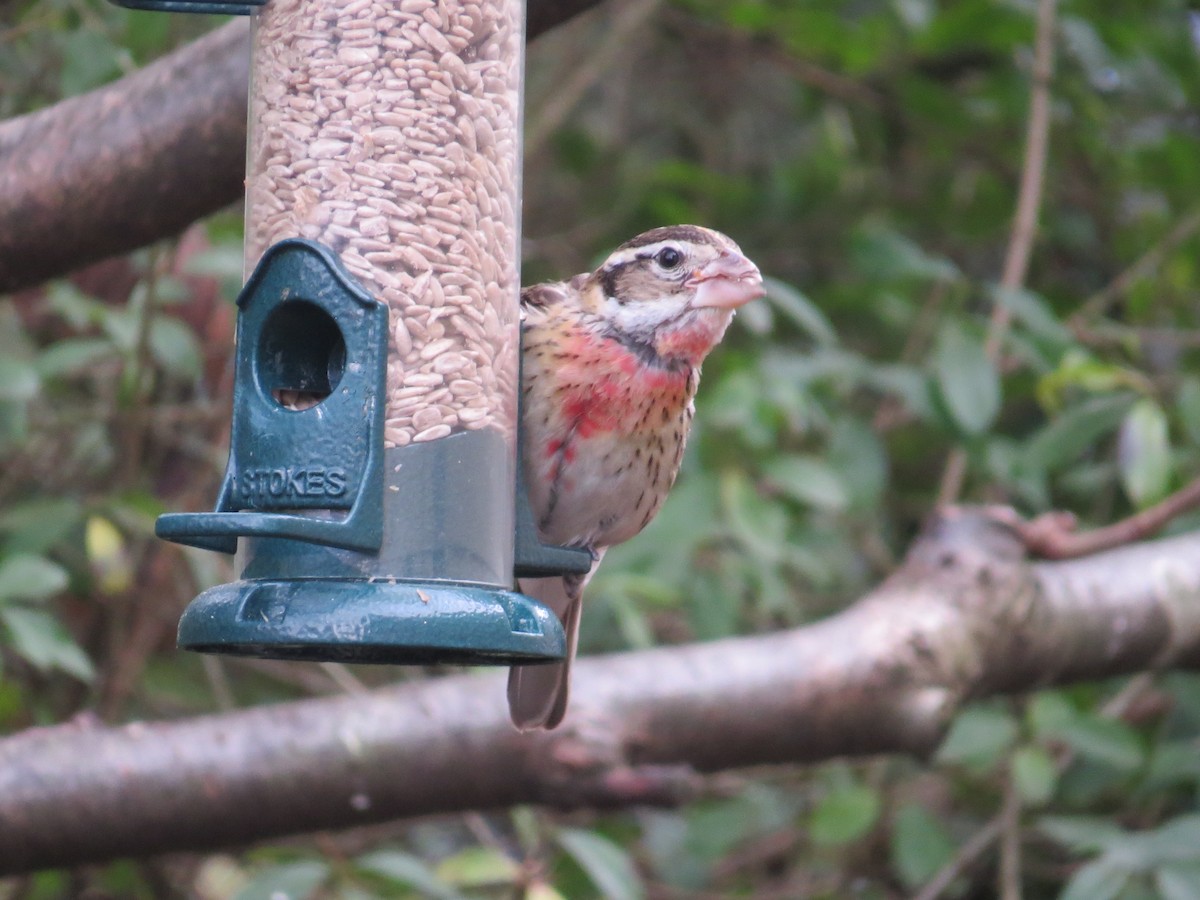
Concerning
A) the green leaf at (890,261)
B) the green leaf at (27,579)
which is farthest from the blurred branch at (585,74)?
the green leaf at (27,579)

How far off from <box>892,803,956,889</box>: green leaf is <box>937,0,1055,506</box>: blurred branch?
0.90 meters

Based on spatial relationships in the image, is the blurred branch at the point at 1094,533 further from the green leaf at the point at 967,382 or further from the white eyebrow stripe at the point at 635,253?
the white eyebrow stripe at the point at 635,253

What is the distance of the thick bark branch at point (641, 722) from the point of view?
3.30 meters

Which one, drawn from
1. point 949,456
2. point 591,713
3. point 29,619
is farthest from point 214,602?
point 949,456

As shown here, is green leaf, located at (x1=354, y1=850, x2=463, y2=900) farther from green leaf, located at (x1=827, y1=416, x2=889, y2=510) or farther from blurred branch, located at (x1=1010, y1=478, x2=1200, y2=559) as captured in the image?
green leaf, located at (x1=827, y1=416, x2=889, y2=510)

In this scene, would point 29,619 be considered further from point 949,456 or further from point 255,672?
point 949,456

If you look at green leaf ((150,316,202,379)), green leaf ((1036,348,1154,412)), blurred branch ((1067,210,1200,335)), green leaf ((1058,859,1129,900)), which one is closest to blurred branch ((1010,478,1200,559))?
green leaf ((1036,348,1154,412))

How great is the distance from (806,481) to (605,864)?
3.75ft

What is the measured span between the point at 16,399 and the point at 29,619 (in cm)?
53

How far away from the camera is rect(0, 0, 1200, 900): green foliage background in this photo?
4027 mm

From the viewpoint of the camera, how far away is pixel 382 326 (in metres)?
2.65

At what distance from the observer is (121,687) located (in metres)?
4.41

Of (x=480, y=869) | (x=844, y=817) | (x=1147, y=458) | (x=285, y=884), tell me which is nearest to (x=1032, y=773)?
(x=844, y=817)

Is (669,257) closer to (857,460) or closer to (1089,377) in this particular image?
(1089,377)
